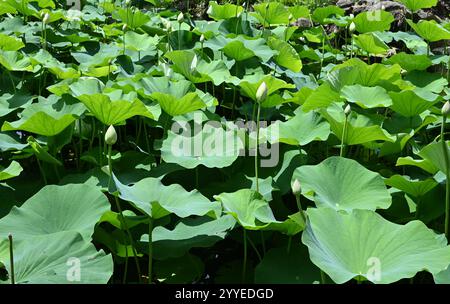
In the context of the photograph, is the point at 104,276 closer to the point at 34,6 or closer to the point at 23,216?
the point at 23,216

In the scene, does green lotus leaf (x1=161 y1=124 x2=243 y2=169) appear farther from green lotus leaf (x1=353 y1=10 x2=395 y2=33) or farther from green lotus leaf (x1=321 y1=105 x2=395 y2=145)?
green lotus leaf (x1=353 y1=10 x2=395 y2=33)

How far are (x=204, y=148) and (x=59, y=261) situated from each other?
72 centimetres

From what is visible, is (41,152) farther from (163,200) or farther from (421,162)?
(421,162)

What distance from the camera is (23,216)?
1.42 metres

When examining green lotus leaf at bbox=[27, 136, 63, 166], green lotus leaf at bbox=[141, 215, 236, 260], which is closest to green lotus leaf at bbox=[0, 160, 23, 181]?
green lotus leaf at bbox=[27, 136, 63, 166]

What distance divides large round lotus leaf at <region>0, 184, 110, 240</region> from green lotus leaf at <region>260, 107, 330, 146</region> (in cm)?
65

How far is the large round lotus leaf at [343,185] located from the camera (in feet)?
4.94

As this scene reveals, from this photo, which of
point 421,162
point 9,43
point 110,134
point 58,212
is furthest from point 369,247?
point 9,43

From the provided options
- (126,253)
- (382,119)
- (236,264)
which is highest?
(382,119)

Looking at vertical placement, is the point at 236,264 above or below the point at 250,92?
below

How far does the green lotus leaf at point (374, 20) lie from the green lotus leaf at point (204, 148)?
149cm

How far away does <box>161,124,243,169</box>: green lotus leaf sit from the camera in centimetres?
177
